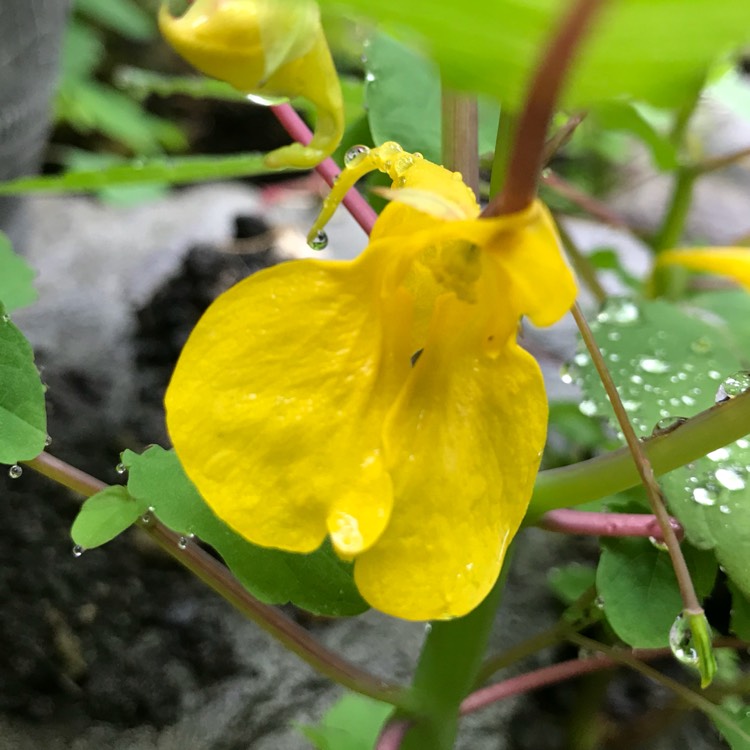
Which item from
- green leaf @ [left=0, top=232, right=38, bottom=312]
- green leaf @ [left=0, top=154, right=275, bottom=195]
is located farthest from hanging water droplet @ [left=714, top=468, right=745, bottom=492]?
green leaf @ [left=0, top=232, right=38, bottom=312]

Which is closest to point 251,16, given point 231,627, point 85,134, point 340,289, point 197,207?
point 340,289

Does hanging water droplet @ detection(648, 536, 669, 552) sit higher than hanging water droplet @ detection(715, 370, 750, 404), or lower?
lower

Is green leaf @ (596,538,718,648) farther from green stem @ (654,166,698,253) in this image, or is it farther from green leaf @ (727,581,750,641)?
green stem @ (654,166,698,253)

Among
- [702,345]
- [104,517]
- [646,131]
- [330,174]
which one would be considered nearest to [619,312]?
[702,345]

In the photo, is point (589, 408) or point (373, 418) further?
point (589, 408)

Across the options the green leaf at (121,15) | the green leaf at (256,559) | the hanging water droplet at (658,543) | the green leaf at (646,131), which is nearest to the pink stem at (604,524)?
the hanging water droplet at (658,543)

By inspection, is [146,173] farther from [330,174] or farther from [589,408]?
[589,408]

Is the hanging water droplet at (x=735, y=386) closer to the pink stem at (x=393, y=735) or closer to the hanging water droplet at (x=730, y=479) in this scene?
the hanging water droplet at (x=730, y=479)
